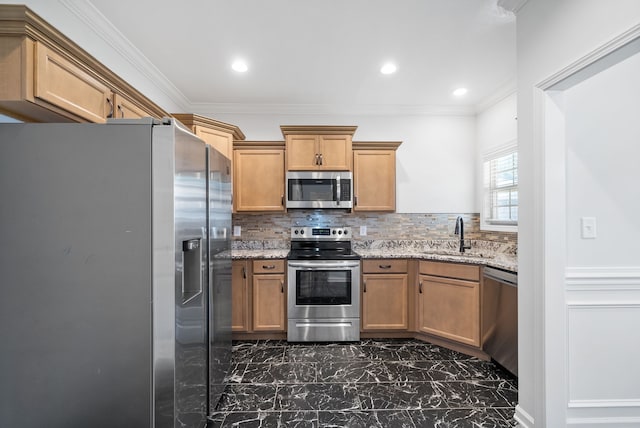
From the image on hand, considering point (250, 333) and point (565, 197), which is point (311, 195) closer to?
point (250, 333)

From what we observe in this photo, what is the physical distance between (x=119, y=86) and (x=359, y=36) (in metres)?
1.70

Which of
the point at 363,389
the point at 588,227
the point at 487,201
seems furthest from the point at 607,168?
the point at 363,389

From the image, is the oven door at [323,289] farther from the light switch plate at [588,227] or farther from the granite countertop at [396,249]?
the light switch plate at [588,227]

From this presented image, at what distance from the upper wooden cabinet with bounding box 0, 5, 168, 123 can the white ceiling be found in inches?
28.1

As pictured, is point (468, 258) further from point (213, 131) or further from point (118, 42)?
point (118, 42)

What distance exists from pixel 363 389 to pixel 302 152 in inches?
93.9

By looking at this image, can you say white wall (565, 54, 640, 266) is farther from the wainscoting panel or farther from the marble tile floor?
the marble tile floor

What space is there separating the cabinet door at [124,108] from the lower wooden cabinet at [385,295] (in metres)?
2.41

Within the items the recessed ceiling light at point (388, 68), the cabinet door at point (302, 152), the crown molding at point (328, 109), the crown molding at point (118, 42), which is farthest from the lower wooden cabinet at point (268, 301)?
the recessed ceiling light at point (388, 68)

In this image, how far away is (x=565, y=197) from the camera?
1.55 meters

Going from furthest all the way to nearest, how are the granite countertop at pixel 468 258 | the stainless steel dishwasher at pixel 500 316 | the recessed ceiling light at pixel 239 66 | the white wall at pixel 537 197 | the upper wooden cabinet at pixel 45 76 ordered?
the recessed ceiling light at pixel 239 66 < the granite countertop at pixel 468 258 < the stainless steel dishwasher at pixel 500 316 < the white wall at pixel 537 197 < the upper wooden cabinet at pixel 45 76

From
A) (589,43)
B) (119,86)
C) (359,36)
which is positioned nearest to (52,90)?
(119,86)

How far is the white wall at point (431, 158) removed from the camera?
3.66 meters

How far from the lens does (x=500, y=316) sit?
7.63 feet
